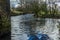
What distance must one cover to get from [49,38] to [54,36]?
0.05m

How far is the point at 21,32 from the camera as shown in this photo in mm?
1417

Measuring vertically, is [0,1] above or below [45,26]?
above

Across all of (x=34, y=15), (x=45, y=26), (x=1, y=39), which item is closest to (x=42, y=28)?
(x=45, y=26)

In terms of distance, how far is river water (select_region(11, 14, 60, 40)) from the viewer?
55.4 inches

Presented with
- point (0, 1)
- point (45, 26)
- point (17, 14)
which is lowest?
point (45, 26)

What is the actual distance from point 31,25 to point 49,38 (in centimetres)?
19

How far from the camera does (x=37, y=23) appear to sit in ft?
4.70

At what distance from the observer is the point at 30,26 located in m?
1.44

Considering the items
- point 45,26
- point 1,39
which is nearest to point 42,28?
point 45,26

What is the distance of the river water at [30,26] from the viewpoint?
1.41m

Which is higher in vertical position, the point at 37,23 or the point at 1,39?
the point at 37,23

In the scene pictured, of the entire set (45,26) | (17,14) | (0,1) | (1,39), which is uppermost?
(0,1)

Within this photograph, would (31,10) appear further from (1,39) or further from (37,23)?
(1,39)

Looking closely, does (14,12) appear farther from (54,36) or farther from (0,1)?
(54,36)
